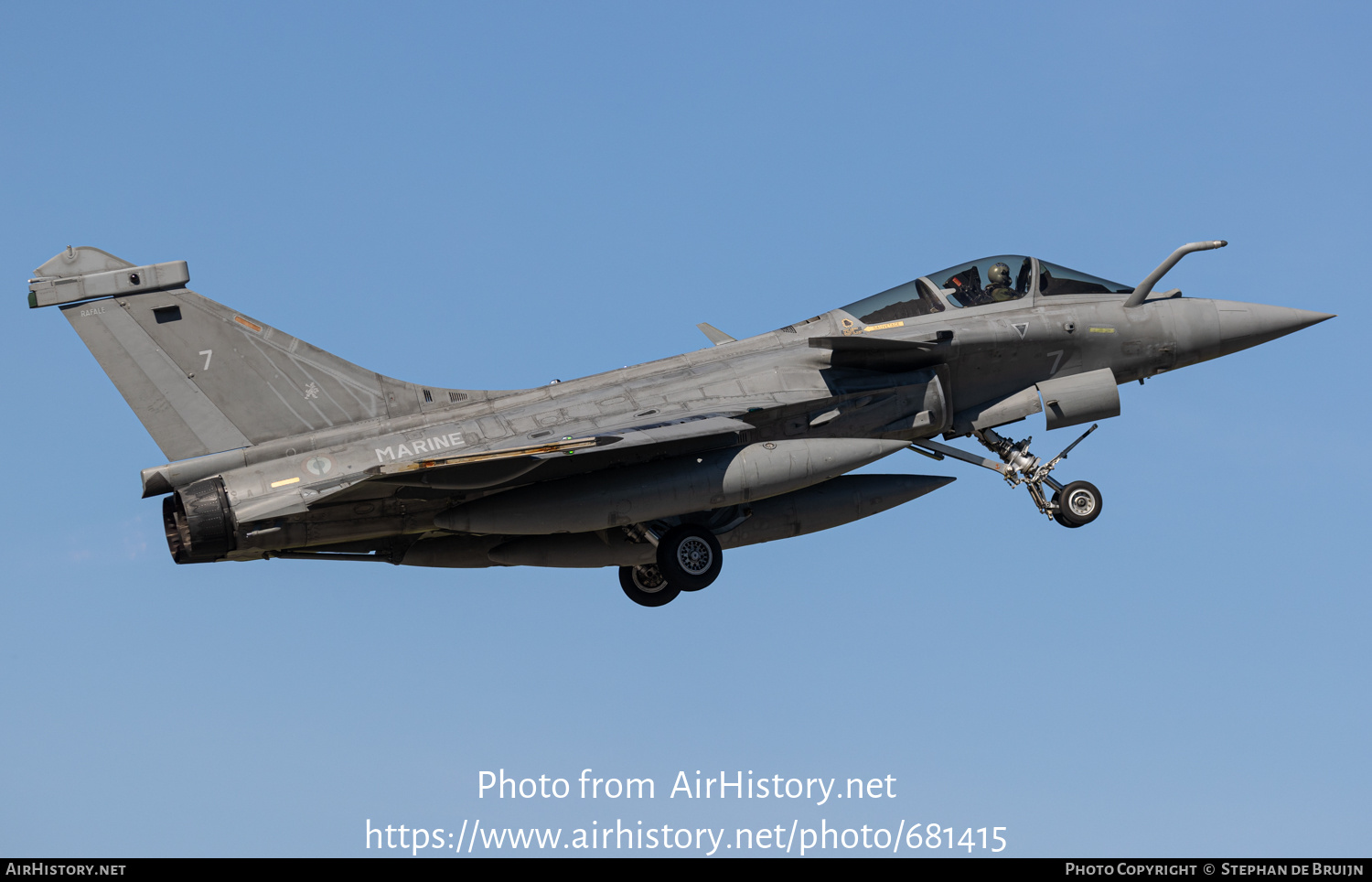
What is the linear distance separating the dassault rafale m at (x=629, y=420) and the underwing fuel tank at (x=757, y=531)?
27 mm

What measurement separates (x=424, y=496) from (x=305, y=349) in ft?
8.20

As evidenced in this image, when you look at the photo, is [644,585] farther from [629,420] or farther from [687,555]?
[629,420]

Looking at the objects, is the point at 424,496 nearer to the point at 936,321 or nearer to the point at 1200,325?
the point at 936,321

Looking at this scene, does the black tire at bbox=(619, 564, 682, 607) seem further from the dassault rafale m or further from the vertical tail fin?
the vertical tail fin

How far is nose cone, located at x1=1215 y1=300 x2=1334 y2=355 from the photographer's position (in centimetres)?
2248

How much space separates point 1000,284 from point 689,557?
19.6ft

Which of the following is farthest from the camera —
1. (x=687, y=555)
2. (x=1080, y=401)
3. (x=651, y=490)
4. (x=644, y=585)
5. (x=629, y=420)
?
(x=644, y=585)

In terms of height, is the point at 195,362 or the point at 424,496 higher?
the point at 195,362

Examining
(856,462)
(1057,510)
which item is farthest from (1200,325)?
(856,462)

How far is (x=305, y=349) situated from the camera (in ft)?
64.6

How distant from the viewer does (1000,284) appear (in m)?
22.0

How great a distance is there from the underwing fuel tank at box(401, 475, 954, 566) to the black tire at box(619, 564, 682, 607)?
0.57 meters

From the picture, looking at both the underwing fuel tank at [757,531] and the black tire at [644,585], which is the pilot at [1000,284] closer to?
the underwing fuel tank at [757,531]

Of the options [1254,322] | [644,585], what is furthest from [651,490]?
[1254,322]
